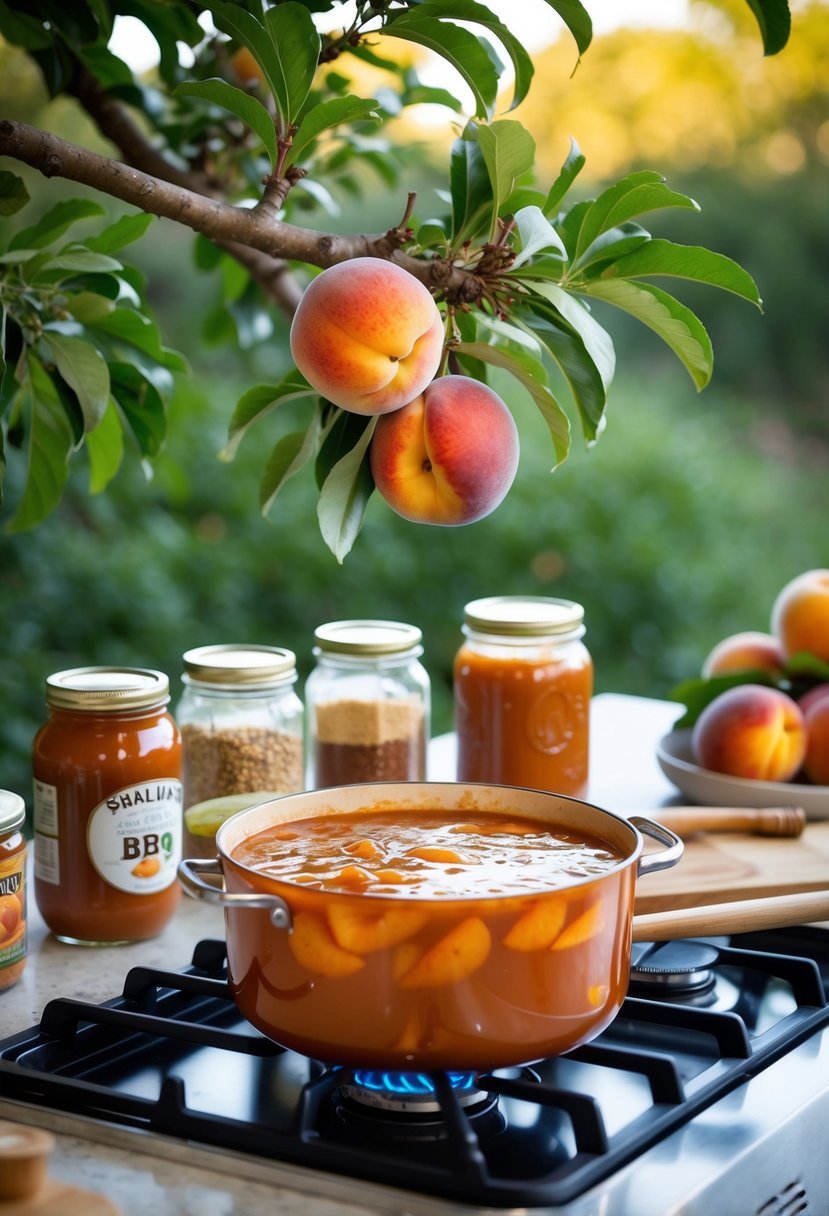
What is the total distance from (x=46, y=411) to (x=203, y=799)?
391 mm

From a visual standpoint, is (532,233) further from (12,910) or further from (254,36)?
(12,910)

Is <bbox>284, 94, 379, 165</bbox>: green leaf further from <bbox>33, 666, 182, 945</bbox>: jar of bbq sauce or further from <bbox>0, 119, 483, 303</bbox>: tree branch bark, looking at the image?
<bbox>33, 666, 182, 945</bbox>: jar of bbq sauce

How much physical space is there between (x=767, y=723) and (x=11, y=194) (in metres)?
0.95

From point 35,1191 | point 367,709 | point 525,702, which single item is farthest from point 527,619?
point 35,1191

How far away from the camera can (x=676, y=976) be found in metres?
1.05

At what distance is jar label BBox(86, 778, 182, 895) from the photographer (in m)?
1.12

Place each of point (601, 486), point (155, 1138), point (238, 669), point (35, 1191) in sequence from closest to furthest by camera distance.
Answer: point (35, 1191) < point (155, 1138) < point (238, 669) < point (601, 486)

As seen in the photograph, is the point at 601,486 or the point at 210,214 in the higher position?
the point at 210,214

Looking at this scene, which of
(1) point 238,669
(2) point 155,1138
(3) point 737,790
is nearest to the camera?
(2) point 155,1138

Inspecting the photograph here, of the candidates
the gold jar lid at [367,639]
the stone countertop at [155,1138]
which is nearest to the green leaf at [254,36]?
the gold jar lid at [367,639]

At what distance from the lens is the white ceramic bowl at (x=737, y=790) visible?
1467mm

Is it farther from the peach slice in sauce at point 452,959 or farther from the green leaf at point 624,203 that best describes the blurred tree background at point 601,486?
the peach slice in sauce at point 452,959

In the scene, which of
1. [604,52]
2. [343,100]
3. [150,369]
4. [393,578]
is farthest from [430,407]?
[604,52]

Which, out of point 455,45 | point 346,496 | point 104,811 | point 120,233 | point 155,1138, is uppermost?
point 455,45
